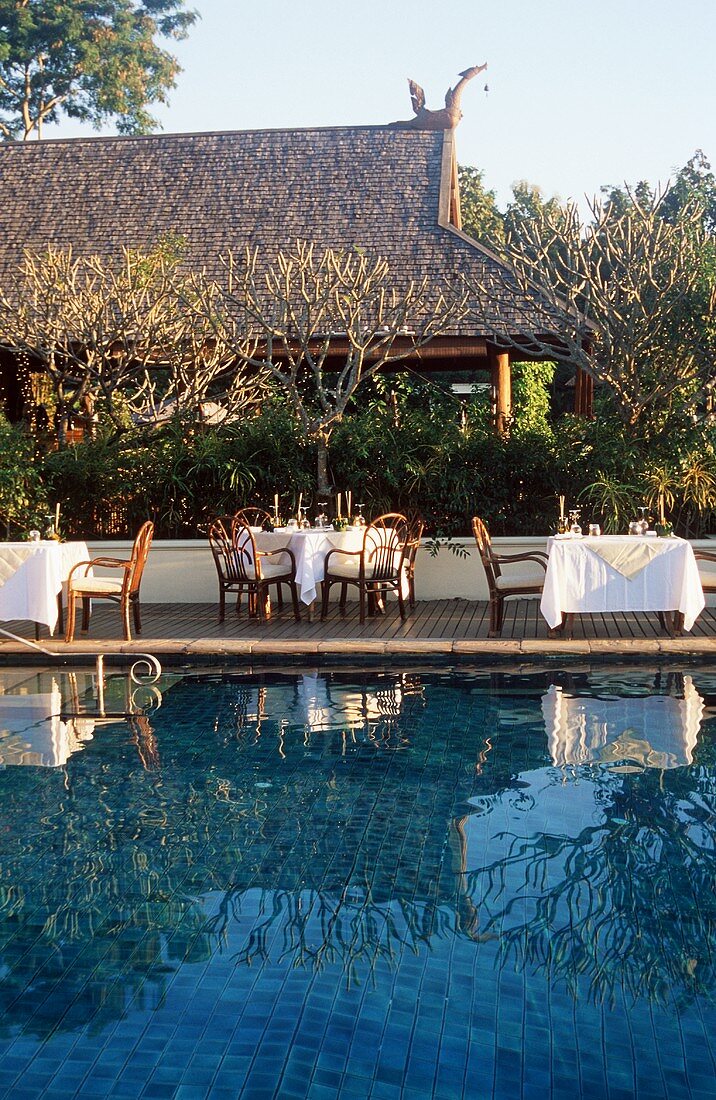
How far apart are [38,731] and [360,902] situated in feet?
11.3

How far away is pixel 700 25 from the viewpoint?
15.8 meters

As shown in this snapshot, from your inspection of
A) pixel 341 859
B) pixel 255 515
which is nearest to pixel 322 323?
pixel 255 515

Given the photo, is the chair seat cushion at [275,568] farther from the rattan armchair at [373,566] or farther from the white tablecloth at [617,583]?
the white tablecloth at [617,583]

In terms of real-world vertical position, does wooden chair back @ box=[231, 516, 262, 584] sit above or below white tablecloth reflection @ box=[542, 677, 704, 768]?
above

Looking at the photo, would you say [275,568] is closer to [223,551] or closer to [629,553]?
[223,551]

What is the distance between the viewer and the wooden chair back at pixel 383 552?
11000 mm

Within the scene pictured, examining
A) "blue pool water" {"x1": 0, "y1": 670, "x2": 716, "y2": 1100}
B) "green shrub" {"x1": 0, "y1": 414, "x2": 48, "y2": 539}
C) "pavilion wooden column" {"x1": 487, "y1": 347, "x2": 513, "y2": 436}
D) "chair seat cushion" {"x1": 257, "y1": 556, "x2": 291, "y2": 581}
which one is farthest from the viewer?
"pavilion wooden column" {"x1": 487, "y1": 347, "x2": 513, "y2": 436}

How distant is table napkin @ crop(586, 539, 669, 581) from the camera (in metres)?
10.0

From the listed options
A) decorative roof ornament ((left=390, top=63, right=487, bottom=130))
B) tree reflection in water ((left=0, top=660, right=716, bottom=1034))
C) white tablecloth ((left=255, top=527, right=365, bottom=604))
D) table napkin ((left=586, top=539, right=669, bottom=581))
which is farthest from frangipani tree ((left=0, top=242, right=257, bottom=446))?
tree reflection in water ((left=0, top=660, right=716, bottom=1034))

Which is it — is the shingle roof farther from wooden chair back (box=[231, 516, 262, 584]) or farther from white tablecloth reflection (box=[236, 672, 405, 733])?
white tablecloth reflection (box=[236, 672, 405, 733])

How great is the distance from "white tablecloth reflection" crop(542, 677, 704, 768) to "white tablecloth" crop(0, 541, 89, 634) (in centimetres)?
445

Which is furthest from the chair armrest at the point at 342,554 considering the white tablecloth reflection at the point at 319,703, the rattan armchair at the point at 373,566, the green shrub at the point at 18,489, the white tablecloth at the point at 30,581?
the green shrub at the point at 18,489

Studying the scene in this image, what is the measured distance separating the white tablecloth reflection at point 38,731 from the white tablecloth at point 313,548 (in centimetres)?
314

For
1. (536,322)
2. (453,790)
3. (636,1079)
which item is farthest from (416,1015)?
(536,322)
